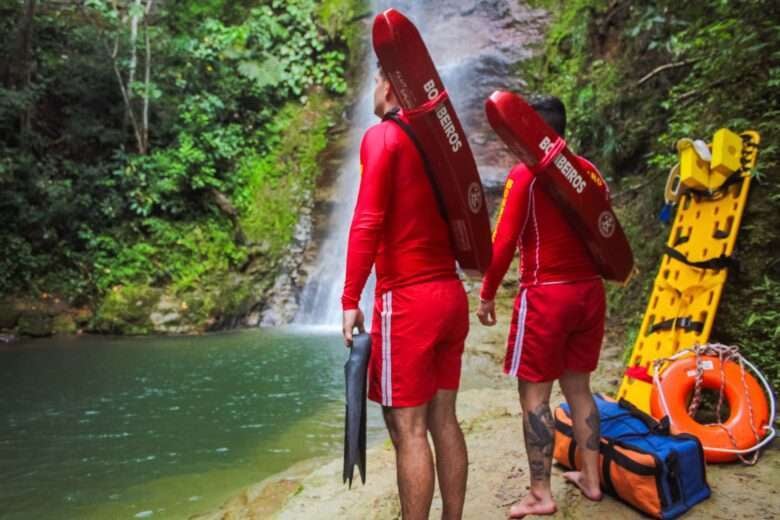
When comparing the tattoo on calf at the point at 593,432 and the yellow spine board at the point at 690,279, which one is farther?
the yellow spine board at the point at 690,279

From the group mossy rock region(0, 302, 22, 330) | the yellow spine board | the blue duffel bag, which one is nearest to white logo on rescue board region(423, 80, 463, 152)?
the blue duffel bag

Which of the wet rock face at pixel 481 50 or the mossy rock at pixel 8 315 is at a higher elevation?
the wet rock face at pixel 481 50

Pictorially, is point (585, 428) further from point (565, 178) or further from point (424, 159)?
point (424, 159)

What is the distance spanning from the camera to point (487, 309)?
8.19 ft

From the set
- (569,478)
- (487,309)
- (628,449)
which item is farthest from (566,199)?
(569,478)

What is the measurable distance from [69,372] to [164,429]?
2.65 meters

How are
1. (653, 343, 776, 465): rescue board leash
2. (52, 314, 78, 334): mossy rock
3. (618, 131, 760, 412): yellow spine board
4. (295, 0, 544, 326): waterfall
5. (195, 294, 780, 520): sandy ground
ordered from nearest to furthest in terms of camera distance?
(195, 294, 780, 520): sandy ground < (653, 343, 776, 465): rescue board leash < (618, 131, 760, 412): yellow spine board < (52, 314, 78, 334): mossy rock < (295, 0, 544, 326): waterfall

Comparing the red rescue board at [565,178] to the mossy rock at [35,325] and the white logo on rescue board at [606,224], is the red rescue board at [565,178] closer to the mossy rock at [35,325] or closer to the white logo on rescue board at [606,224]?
the white logo on rescue board at [606,224]

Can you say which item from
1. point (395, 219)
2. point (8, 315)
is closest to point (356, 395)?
point (395, 219)

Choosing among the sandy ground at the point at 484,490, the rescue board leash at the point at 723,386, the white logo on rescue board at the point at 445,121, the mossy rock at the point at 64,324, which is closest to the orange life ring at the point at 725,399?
the rescue board leash at the point at 723,386

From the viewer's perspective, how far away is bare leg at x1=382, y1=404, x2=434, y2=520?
1860 mm

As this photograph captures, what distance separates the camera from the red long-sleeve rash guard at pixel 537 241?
237 cm

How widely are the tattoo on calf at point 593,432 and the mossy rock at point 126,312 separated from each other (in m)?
8.24

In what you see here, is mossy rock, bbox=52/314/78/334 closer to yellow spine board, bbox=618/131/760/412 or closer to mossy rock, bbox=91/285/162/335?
mossy rock, bbox=91/285/162/335
